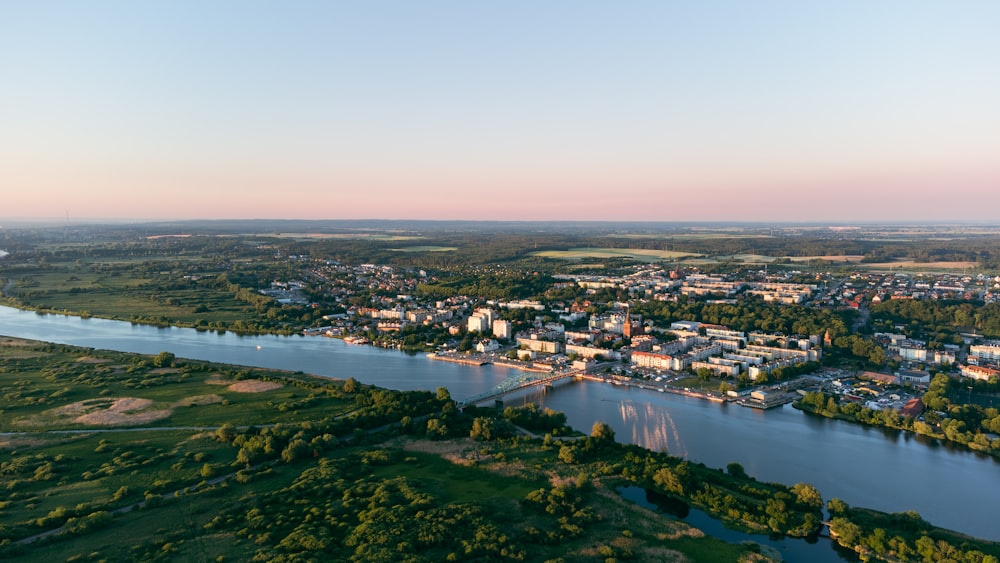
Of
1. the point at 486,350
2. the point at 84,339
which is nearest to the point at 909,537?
the point at 486,350

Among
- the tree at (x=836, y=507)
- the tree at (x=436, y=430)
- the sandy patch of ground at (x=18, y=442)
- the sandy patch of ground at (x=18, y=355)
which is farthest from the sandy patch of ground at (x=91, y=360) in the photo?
the tree at (x=836, y=507)

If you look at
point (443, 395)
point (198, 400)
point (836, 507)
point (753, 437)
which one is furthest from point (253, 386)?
point (836, 507)

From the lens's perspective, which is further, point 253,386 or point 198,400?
point 253,386

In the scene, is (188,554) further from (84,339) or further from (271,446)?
(84,339)

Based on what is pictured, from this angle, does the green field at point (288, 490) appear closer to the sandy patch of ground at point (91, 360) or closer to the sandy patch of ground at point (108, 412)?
the sandy patch of ground at point (108, 412)

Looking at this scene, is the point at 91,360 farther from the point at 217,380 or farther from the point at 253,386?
the point at 253,386

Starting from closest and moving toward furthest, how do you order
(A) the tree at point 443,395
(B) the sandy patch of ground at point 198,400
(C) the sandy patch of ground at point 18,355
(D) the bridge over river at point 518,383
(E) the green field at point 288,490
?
1. (E) the green field at point 288,490
2. (A) the tree at point 443,395
3. (B) the sandy patch of ground at point 198,400
4. (D) the bridge over river at point 518,383
5. (C) the sandy patch of ground at point 18,355
